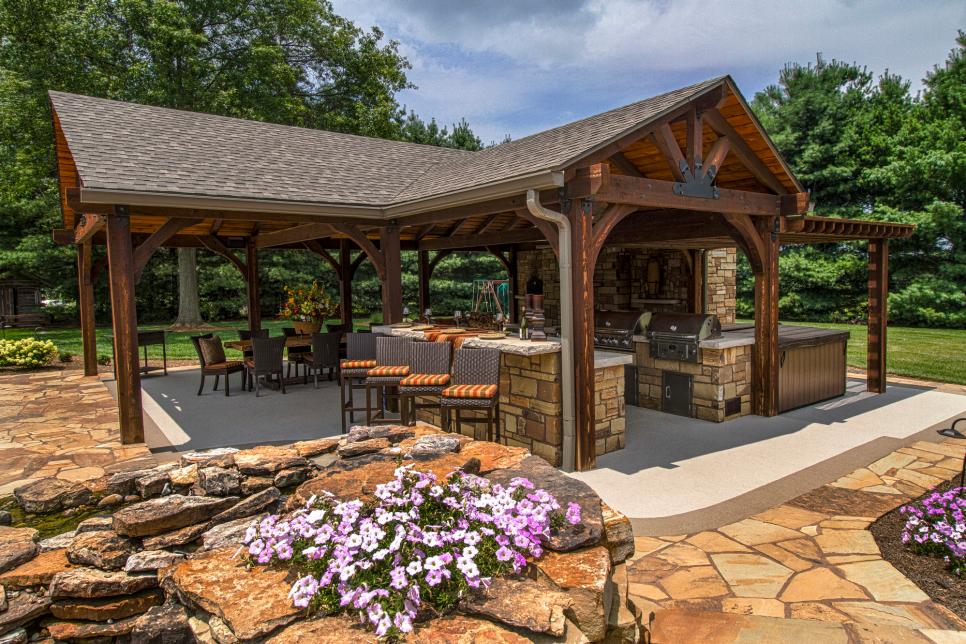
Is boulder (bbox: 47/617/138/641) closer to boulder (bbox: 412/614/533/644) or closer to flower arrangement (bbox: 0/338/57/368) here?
boulder (bbox: 412/614/533/644)

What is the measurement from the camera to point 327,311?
399 inches

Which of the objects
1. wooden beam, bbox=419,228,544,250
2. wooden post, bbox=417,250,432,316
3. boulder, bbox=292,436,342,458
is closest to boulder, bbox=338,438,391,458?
boulder, bbox=292,436,342,458

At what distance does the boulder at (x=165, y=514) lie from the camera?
2.78 meters

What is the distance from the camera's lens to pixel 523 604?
191cm

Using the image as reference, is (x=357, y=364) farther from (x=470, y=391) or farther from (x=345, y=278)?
(x=345, y=278)

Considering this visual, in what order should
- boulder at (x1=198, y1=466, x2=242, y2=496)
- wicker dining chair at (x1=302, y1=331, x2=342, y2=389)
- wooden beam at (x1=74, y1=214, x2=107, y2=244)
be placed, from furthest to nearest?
wicker dining chair at (x1=302, y1=331, x2=342, y2=389), wooden beam at (x1=74, y1=214, x2=107, y2=244), boulder at (x1=198, y1=466, x2=242, y2=496)

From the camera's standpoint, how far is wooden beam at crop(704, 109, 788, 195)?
20.5 feet

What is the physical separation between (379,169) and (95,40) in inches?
561

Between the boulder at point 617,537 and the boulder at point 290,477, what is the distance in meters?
1.75

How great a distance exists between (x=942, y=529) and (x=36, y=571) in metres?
4.65

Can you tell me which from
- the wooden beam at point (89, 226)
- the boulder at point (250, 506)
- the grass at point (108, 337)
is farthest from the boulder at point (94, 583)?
the grass at point (108, 337)

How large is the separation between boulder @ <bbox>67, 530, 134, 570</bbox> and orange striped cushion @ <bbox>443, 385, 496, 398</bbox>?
9.28 feet

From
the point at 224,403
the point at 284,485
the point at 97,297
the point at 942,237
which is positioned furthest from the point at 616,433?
the point at 97,297

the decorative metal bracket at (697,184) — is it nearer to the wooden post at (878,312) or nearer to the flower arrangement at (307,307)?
the wooden post at (878,312)
